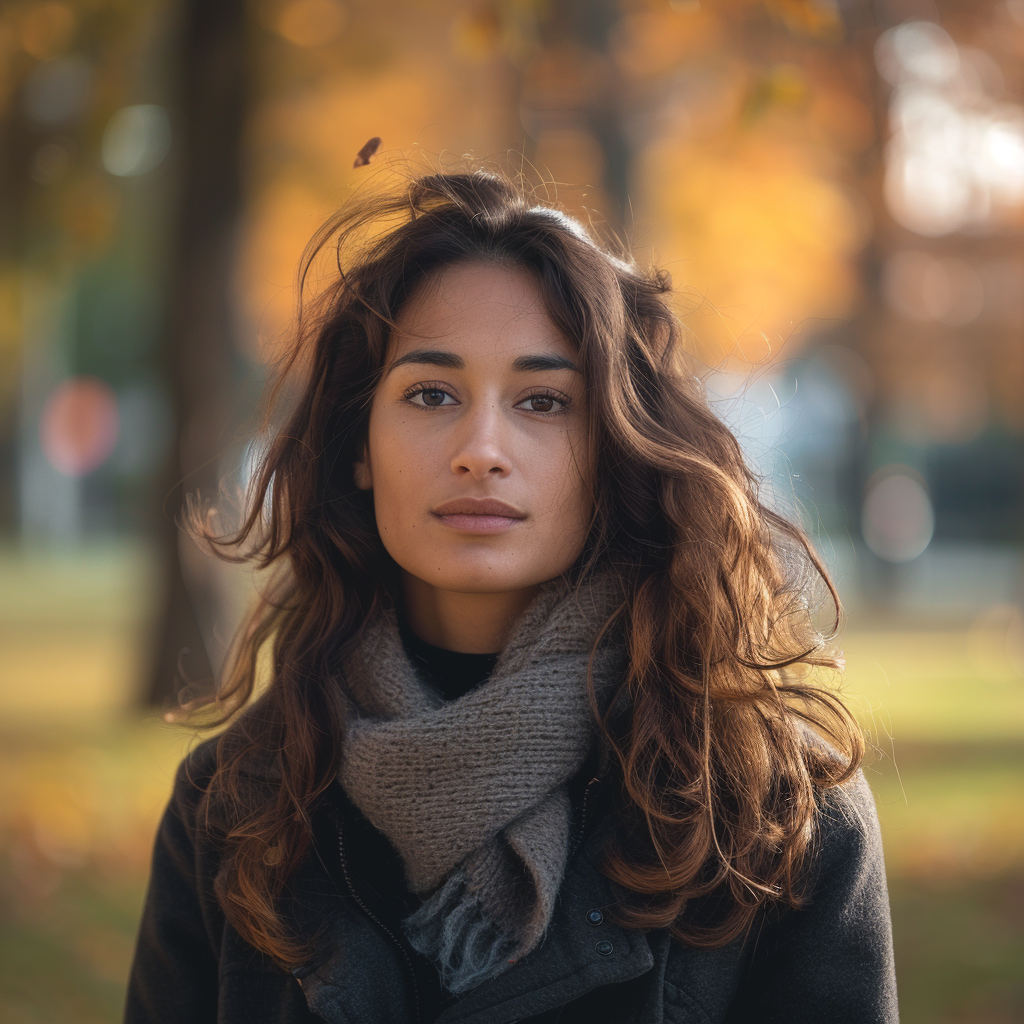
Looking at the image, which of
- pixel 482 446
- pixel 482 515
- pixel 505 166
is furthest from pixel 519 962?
pixel 505 166

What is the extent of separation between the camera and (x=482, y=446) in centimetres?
213

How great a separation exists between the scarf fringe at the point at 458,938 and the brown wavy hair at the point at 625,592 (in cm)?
23

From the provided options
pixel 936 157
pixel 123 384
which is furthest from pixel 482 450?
pixel 123 384

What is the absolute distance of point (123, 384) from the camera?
3869 cm

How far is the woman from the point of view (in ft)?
6.65

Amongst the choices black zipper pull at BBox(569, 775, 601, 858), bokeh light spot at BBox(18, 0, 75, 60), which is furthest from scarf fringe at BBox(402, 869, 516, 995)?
bokeh light spot at BBox(18, 0, 75, 60)

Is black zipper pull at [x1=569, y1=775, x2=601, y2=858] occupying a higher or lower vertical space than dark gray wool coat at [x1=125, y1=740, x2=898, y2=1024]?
higher

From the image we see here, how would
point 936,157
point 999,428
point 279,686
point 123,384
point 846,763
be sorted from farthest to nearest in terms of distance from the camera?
point 123,384 → point 999,428 → point 936,157 → point 279,686 → point 846,763

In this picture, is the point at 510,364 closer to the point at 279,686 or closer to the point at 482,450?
the point at 482,450

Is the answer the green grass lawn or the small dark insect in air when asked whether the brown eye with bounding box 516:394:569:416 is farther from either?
the green grass lawn

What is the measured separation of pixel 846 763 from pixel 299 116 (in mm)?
10385

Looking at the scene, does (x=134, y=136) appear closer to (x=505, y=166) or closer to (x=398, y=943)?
(x=505, y=166)

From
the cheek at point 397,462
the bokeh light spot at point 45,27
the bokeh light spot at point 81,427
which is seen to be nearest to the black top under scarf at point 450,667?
the cheek at point 397,462

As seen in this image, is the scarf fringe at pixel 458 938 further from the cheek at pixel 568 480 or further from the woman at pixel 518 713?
the cheek at pixel 568 480
